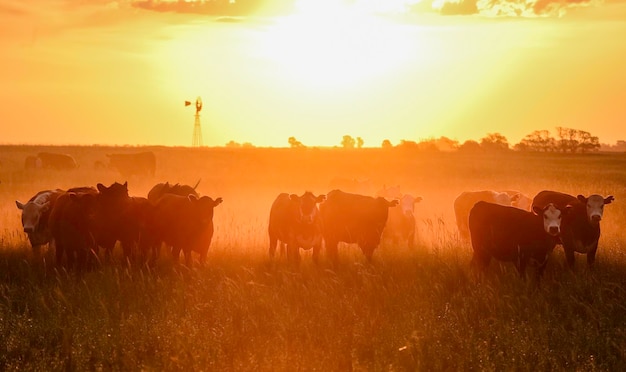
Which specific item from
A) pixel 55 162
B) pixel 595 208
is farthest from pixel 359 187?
pixel 55 162

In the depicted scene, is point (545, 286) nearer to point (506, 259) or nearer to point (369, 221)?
point (506, 259)

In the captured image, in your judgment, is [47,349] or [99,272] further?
[99,272]

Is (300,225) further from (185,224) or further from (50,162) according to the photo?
(50,162)

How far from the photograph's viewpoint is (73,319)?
9594 mm

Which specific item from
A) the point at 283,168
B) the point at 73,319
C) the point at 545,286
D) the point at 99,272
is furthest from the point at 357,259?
the point at 283,168

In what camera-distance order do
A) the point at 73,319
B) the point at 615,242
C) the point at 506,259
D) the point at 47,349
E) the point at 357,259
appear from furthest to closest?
1. the point at 615,242
2. the point at 357,259
3. the point at 506,259
4. the point at 73,319
5. the point at 47,349

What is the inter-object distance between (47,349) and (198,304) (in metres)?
2.29

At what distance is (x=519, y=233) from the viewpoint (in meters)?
11.9

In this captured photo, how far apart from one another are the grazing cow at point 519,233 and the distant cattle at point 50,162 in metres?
42.9

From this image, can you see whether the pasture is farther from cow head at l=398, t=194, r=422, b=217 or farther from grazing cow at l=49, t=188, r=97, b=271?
cow head at l=398, t=194, r=422, b=217

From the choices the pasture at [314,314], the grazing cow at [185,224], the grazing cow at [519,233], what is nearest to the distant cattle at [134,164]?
the pasture at [314,314]

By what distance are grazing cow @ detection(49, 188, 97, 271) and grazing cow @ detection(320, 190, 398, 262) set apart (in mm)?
4832

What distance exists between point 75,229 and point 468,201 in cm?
1037

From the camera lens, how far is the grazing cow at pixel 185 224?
13219 mm
